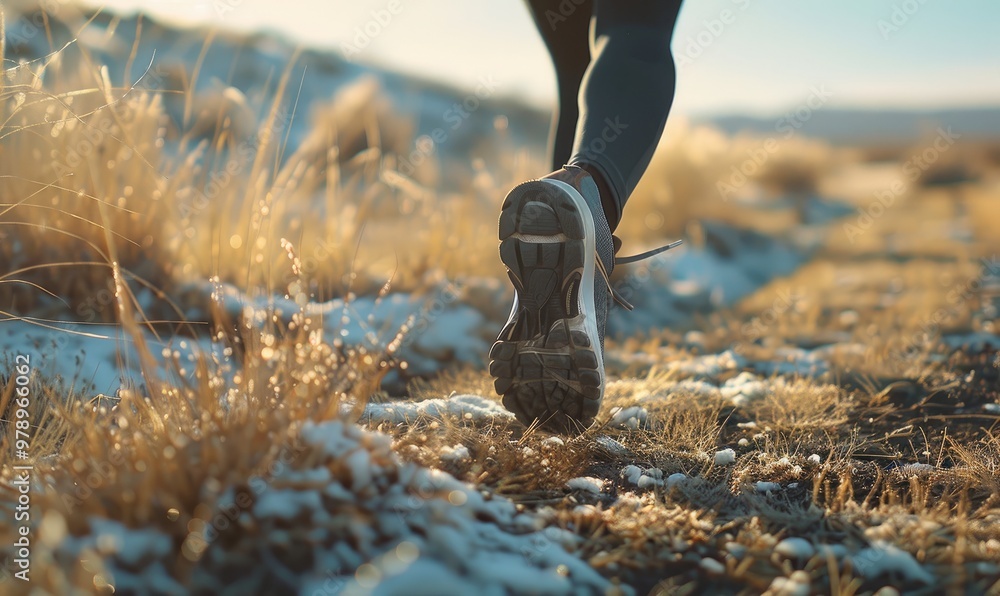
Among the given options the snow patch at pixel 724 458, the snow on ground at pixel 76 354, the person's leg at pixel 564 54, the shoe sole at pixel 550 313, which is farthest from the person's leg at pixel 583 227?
the snow on ground at pixel 76 354

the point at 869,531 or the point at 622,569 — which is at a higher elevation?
the point at 869,531

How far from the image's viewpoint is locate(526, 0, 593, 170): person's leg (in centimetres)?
190

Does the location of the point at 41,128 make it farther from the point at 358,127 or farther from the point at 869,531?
the point at 358,127

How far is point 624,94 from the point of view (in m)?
1.46

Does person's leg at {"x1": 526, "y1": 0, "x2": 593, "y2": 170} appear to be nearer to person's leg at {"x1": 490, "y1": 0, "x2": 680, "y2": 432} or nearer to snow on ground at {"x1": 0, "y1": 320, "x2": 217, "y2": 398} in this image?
person's leg at {"x1": 490, "y1": 0, "x2": 680, "y2": 432}

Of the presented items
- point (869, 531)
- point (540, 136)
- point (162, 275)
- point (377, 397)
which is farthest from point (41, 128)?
point (540, 136)

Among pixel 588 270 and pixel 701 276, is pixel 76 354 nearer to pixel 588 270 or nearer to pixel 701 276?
pixel 588 270

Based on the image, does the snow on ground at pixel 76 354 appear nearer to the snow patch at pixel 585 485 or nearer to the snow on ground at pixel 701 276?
the snow patch at pixel 585 485

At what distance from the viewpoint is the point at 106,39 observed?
1.82m

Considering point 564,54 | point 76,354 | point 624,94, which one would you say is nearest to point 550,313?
point 624,94

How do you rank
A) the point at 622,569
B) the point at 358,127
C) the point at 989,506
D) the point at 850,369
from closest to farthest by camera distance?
the point at 622,569 < the point at 989,506 < the point at 850,369 < the point at 358,127

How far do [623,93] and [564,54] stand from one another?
0.56 m

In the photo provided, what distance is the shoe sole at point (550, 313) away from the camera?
1342 millimetres

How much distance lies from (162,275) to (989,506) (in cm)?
217
